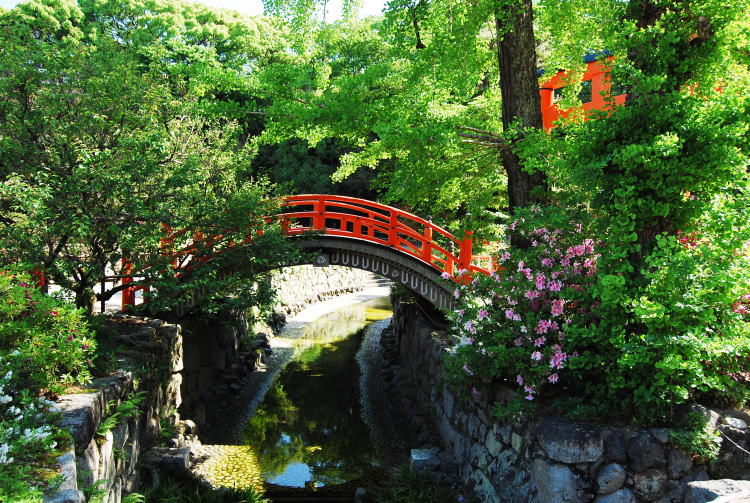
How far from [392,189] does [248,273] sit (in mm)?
2529

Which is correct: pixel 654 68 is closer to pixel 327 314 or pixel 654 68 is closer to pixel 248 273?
pixel 248 273

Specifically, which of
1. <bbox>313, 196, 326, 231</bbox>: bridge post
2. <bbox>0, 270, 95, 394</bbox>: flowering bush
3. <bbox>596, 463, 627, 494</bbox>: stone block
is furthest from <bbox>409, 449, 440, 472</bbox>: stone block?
<bbox>313, 196, 326, 231</bbox>: bridge post

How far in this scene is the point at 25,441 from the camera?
12.7ft

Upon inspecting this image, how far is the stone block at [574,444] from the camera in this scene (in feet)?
14.8

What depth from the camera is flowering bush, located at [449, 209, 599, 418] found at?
16.5 feet

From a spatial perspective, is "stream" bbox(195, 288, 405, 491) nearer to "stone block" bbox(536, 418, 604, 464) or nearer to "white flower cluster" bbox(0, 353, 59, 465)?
"white flower cluster" bbox(0, 353, 59, 465)

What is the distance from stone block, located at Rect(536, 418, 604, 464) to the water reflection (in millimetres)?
4150

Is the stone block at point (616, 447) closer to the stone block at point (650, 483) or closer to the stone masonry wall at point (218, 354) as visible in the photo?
the stone block at point (650, 483)

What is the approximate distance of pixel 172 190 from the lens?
7.69 m

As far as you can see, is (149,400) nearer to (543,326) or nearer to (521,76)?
(543,326)

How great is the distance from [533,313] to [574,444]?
1.20m

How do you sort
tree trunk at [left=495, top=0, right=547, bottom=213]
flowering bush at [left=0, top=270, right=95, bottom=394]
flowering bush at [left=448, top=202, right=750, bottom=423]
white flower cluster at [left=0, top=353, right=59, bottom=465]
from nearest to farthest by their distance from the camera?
white flower cluster at [left=0, top=353, right=59, bottom=465] → flowering bush at [left=448, top=202, right=750, bottom=423] → flowering bush at [left=0, top=270, right=95, bottom=394] → tree trunk at [left=495, top=0, right=547, bottom=213]

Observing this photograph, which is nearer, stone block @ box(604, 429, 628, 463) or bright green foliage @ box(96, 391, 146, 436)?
stone block @ box(604, 429, 628, 463)

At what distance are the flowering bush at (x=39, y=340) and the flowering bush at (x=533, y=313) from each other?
3.73m
